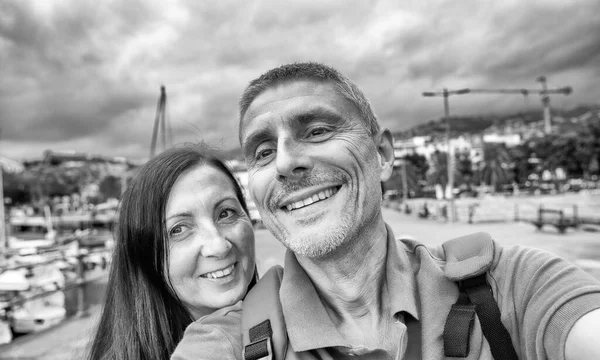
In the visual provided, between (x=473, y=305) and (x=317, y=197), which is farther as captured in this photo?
(x=317, y=197)

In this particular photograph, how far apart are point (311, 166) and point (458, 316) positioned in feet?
2.48

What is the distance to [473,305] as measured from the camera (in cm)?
150

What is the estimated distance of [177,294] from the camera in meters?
2.84

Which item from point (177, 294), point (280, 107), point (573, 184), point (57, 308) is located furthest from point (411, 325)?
point (573, 184)

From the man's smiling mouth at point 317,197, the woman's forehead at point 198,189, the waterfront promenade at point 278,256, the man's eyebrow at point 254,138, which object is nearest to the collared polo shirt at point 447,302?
the man's smiling mouth at point 317,197

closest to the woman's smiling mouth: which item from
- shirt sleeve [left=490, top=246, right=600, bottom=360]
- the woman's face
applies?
the woman's face

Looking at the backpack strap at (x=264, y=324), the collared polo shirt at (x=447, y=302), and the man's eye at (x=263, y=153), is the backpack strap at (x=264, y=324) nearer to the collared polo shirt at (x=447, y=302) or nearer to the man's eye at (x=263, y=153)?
the collared polo shirt at (x=447, y=302)

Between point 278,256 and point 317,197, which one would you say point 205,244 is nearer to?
point 317,197

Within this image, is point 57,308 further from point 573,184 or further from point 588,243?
point 573,184

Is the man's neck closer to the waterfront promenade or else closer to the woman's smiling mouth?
the waterfront promenade

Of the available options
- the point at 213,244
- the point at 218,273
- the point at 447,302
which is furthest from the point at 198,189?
the point at 447,302

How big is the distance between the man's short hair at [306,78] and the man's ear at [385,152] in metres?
0.12

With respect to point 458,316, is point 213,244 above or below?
above

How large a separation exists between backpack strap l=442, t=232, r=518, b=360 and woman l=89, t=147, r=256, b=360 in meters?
1.42
